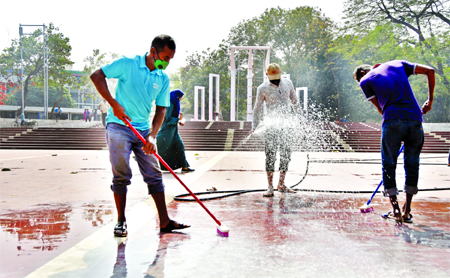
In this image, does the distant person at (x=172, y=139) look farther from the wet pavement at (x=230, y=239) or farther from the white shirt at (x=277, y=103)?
the white shirt at (x=277, y=103)

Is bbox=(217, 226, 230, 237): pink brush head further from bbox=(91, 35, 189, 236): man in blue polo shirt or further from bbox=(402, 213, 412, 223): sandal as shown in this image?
bbox=(402, 213, 412, 223): sandal

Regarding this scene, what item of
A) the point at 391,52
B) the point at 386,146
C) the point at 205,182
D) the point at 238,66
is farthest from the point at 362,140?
the point at 238,66

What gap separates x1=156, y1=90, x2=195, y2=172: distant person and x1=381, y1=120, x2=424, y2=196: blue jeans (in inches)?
211

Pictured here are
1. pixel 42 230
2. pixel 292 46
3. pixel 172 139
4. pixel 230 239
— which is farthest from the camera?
pixel 292 46

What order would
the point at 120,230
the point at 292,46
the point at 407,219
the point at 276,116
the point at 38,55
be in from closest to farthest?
1. the point at 120,230
2. the point at 407,219
3. the point at 276,116
4. the point at 38,55
5. the point at 292,46

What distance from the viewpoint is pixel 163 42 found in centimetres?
346

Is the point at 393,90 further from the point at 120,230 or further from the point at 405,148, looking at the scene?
the point at 120,230

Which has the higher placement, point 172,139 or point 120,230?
point 172,139

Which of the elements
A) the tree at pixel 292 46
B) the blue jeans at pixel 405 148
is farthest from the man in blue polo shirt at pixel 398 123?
the tree at pixel 292 46

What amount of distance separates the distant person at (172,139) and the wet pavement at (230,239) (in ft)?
10.5

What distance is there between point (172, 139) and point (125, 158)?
5.49m

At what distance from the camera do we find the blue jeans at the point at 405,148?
4062 mm

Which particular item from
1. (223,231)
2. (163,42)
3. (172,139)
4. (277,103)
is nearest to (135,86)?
(163,42)

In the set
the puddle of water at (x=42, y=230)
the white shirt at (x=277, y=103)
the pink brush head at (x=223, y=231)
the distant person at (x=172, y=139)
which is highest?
the white shirt at (x=277, y=103)
